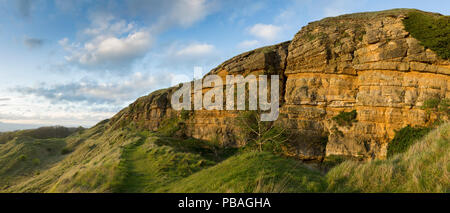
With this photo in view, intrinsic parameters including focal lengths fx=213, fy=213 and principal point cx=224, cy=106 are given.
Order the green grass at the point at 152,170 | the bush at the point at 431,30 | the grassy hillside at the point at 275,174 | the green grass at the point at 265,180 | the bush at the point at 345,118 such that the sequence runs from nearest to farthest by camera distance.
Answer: the grassy hillside at the point at 275,174
the green grass at the point at 265,180
the green grass at the point at 152,170
the bush at the point at 431,30
the bush at the point at 345,118

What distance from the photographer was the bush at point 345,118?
93.9ft

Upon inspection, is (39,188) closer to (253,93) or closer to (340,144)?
(253,93)

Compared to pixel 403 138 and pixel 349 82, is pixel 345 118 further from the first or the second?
pixel 403 138

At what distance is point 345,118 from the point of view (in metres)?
29.1

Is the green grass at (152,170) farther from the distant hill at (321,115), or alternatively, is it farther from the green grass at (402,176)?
the green grass at (402,176)

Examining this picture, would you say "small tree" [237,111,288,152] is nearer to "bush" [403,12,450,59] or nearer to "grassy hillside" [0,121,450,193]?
"grassy hillside" [0,121,450,193]

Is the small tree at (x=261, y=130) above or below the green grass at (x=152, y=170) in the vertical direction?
above

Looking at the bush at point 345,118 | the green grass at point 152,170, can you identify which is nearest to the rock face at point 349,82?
the bush at point 345,118

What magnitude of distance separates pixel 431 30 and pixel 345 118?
46.4ft

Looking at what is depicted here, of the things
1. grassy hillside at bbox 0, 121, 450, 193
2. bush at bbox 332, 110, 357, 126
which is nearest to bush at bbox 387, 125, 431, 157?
bush at bbox 332, 110, 357, 126

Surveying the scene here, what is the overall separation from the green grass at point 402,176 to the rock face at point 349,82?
21554mm

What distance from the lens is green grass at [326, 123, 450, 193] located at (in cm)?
556

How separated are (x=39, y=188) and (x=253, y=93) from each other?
101ft

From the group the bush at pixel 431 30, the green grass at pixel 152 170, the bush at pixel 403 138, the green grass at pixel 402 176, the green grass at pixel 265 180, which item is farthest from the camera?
the bush at pixel 431 30
